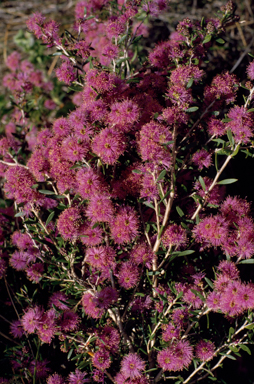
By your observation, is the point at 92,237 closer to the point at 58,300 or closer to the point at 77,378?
the point at 58,300

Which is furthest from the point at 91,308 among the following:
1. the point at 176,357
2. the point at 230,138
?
the point at 230,138

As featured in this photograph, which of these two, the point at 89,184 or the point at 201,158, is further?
the point at 201,158

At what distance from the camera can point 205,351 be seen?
119 cm

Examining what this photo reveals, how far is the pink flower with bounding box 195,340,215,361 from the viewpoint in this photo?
46.9 inches

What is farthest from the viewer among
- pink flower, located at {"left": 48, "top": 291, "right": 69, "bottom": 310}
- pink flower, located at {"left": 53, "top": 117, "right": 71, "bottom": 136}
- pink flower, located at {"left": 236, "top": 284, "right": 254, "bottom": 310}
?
pink flower, located at {"left": 48, "top": 291, "right": 69, "bottom": 310}

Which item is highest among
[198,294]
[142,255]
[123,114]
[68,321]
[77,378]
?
[123,114]

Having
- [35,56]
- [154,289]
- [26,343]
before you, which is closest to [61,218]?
[154,289]

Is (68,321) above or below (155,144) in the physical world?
below

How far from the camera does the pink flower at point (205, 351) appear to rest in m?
1.19

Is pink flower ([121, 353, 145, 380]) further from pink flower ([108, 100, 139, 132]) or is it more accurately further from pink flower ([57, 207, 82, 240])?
pink flower ([108, 100, 139, 132])

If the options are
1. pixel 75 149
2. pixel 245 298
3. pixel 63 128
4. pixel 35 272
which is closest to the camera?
pixel 245 298

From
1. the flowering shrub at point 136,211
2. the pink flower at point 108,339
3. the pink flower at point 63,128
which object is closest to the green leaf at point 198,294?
the flowering shrub at point 136,211

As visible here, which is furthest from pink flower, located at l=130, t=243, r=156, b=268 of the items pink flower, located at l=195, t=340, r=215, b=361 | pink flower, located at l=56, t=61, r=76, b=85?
pink flower, located at l=56, t=61, r=76, b=85

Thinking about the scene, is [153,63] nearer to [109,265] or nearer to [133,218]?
[133,218]
